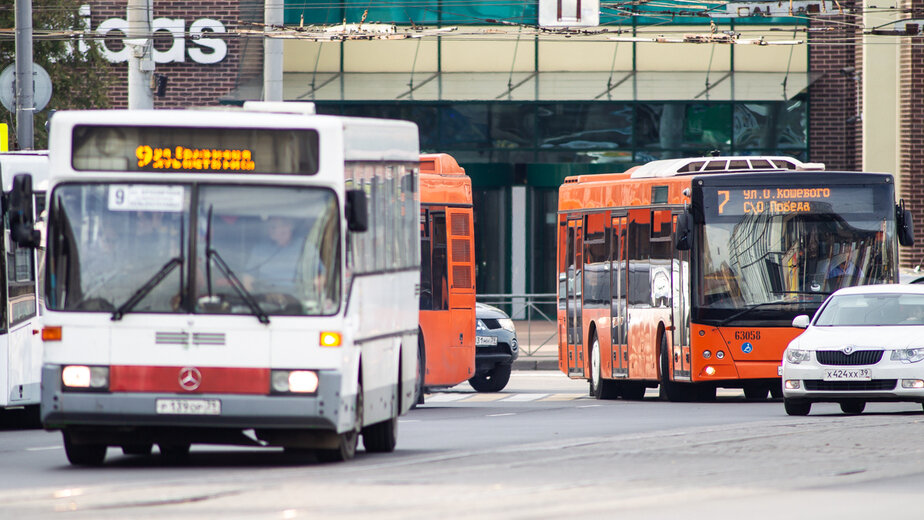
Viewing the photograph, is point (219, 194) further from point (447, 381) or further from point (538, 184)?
point (538, 184)

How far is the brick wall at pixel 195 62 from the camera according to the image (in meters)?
40.3

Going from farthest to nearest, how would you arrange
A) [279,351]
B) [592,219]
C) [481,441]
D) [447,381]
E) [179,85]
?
[179,85] < [592,219] < [447,381] < [481,441] < [279,351]

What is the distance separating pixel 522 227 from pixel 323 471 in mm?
29483

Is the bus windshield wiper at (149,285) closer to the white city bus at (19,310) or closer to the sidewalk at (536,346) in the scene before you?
the white city bus at (19,310)

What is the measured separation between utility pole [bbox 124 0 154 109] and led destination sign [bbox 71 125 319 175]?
44.3 feet

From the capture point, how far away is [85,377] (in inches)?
506

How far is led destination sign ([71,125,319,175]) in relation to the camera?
13.0 meters

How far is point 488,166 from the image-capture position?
41562mm

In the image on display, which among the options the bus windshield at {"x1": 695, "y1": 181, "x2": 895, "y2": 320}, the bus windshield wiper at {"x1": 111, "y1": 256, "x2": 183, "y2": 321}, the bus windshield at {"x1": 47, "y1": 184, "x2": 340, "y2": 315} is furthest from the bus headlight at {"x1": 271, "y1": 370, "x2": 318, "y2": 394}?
the bus windshield at {"x1": 695, "y1": 181, "x2": 895, "y2": 320}

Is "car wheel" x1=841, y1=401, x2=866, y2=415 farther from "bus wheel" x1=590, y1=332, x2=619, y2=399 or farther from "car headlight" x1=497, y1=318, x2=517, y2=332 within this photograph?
"car headlight" x1=497, y1=318, x2=517, y2=332

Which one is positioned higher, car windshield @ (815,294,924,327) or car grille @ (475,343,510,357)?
car windshield @ (815,294,924,327)

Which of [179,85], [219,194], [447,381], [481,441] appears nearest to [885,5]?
[179,85]

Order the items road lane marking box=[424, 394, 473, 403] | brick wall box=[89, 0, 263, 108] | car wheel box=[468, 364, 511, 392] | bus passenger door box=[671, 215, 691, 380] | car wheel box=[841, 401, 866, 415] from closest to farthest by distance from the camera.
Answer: car wheel box=[841, 401, 866, 415] < bus passenger door box=[671, 215, 691, 380] < road lane marking box=[424, 394, 473, 403] < car wheel box=[468, 364, 511, 392] < brick wall box=[89, 0, 263, 108]

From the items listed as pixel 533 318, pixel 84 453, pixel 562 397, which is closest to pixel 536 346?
pixel 533 318
